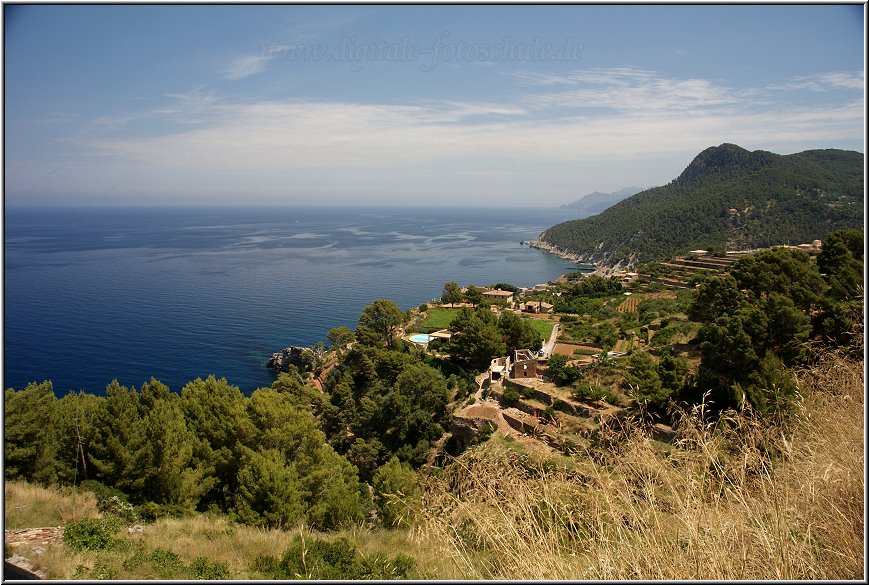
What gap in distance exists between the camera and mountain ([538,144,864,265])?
54.2m

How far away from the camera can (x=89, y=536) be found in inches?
243

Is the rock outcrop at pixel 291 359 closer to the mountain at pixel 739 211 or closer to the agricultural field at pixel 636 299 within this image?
the agricultural field at pixel 636 299

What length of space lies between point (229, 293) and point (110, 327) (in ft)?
43.6

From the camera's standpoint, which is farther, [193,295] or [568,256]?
[568,256]

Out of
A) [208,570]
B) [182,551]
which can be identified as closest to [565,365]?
[182,551]

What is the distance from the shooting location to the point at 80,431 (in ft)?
36.0

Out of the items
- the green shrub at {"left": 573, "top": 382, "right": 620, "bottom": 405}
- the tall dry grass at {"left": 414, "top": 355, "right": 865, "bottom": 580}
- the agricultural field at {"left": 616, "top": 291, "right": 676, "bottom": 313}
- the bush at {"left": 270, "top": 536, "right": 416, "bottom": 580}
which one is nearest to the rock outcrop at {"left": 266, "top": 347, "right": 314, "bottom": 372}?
the green shrub at {"left": 573, "top": 382, "right": 620, "bottom": 405}

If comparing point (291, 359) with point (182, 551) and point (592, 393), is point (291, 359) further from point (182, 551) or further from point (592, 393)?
point (182, 551)

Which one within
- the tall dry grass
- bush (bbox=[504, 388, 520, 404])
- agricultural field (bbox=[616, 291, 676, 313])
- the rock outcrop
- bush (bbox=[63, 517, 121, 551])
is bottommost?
the rock outcrop

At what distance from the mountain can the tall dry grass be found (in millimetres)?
49788

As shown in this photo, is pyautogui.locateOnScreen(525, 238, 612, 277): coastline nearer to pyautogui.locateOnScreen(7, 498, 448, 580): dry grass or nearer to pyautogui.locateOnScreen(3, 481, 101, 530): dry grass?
pyautogui.locateOnScreen(7, 498, 448, 580): dry grass

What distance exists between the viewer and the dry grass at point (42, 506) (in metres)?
7.27

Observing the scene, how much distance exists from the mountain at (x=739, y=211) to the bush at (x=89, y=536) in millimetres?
51981

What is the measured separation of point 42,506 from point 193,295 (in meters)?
46.1
